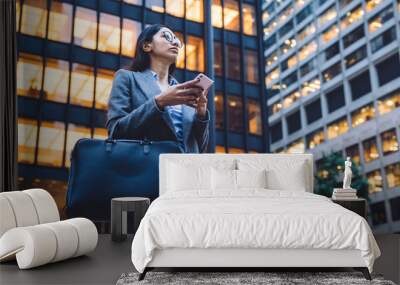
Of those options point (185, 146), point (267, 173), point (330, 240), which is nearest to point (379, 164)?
point (267, 173)

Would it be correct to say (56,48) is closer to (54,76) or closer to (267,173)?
(54,76)

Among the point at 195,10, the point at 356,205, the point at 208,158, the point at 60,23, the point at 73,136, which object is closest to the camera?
the point at 356,205

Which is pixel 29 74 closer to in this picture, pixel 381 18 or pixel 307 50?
pixel 307 50

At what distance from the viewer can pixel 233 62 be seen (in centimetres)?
628

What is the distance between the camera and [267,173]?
16.3 feet

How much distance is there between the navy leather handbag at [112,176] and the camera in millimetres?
5668

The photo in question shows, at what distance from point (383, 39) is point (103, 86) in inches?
150

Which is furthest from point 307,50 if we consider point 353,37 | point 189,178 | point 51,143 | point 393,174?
point 51,143

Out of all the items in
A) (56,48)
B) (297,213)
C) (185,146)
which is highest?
(56,48)

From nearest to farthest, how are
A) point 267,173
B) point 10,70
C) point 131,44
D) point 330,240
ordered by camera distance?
point 330,240 < point 267,173 < point 10,70 < point 131,44

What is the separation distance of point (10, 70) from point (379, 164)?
4835 mm

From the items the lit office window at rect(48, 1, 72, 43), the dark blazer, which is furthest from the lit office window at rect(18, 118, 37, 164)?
the lit office window at rect(48, 1, 72, 43)

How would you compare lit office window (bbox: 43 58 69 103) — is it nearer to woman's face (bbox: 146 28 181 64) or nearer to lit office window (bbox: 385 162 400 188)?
woman's face (bbox: 146 28 181 64)

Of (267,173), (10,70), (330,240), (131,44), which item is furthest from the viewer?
(131,44)
